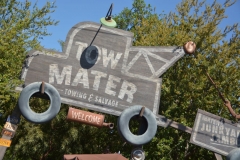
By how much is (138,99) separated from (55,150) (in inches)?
497

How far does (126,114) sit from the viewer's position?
6.54 meters

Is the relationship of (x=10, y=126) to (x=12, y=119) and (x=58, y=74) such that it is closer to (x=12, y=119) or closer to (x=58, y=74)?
(x=12, y=119)

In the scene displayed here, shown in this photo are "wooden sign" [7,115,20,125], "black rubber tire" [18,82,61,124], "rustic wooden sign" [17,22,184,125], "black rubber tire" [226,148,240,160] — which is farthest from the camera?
"black rubber tire" [226,148,240,160]

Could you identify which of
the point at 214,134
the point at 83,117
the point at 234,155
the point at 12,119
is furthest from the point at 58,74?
the point at 234,155

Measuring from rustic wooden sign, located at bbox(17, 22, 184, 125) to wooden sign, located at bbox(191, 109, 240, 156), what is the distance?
1.13 metres

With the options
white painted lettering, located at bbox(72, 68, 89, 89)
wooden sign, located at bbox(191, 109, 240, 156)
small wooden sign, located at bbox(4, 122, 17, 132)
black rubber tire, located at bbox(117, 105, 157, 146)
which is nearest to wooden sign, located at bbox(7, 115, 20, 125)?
small wooden sign, located at bbox(4, 122, 17, 132)

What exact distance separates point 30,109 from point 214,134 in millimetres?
3953

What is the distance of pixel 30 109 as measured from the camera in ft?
20.9

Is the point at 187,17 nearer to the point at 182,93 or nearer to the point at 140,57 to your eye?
the point at 182,93

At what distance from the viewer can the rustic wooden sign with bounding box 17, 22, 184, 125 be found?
6641 mm

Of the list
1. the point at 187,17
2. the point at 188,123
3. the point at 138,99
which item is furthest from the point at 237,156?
the point at 187,17

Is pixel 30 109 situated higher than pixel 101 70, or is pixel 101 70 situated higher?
pixel 101 70

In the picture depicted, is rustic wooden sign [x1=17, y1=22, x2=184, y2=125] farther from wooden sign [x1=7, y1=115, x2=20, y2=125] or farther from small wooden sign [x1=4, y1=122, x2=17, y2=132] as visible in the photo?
small wooden sign [x1=4, y1=122, x2=17, y2=132]

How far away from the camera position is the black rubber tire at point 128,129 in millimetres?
6477
